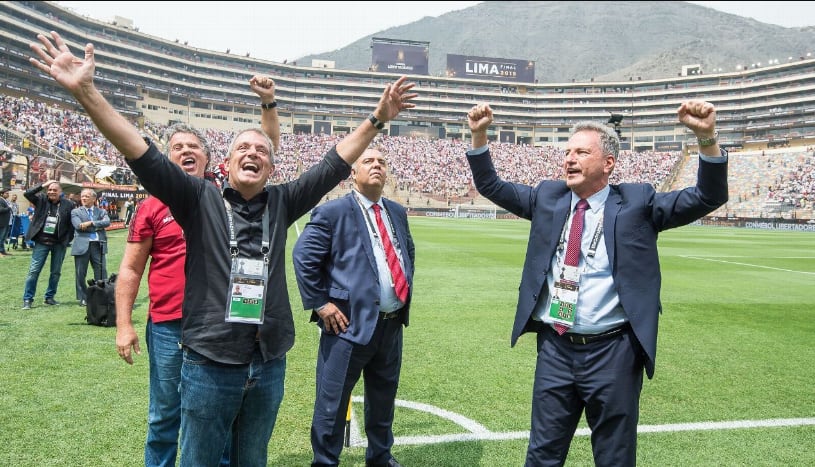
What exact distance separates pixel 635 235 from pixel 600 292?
14.7 inches

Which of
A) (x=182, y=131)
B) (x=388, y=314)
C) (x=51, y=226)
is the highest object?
(x=182, y=131)

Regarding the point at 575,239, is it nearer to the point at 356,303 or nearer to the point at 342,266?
the point at 356,303

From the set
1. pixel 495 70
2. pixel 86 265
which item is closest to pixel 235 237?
pixel 86 265

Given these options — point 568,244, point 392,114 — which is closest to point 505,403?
point 568,244

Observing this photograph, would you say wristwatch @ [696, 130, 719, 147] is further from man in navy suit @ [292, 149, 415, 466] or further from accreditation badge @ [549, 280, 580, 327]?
man in navy suit @ [292, 149, 415, 466]

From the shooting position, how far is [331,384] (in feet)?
12.0

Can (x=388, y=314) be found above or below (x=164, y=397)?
above

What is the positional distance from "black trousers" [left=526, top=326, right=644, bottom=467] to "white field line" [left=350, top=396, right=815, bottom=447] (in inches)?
57.2

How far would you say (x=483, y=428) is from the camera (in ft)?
15.4

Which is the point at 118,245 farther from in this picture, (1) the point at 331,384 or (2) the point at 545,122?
(2) the point at 545,122

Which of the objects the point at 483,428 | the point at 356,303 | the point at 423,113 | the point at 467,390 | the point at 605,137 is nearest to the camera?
the point at 605,137

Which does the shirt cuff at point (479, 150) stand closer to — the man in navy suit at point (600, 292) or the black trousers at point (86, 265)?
the man in navy suit at point (600, 292)

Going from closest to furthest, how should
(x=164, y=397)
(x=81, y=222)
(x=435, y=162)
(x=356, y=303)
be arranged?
(x=164, y=397), (x=356, y=303), (x=81, y=222), (x=435, y=162)

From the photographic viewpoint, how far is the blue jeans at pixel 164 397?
3404 millimetres
